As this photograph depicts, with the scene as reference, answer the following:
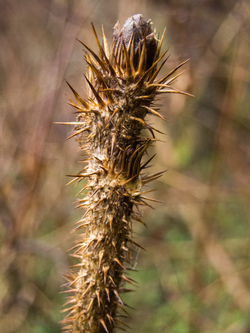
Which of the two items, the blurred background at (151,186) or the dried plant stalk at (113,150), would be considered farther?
the blurred background at (151,186)

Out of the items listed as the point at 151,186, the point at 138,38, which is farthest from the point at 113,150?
the point at 151,186

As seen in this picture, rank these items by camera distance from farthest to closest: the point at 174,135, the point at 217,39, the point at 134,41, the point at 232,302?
the point at 174,135
the point at 217,39
the point at 232,302
the point at 134,41

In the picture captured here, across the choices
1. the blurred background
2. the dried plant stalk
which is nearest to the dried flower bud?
the dried plant stalk

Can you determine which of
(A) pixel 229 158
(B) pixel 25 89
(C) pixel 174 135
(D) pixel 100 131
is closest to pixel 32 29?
(B) pixel 25 89

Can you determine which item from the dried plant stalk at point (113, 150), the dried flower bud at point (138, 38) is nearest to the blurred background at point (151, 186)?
the dried plant stalk at point (113, 150)

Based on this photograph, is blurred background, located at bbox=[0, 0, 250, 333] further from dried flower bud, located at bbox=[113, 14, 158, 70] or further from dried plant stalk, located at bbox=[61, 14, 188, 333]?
dried flower bud, located at bbox=[113, 14, 158, 70]

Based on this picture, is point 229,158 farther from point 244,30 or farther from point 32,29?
point 32,29

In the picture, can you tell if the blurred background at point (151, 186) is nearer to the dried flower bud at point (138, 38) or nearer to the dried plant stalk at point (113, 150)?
the dried plant stalk at point (113, 150)
